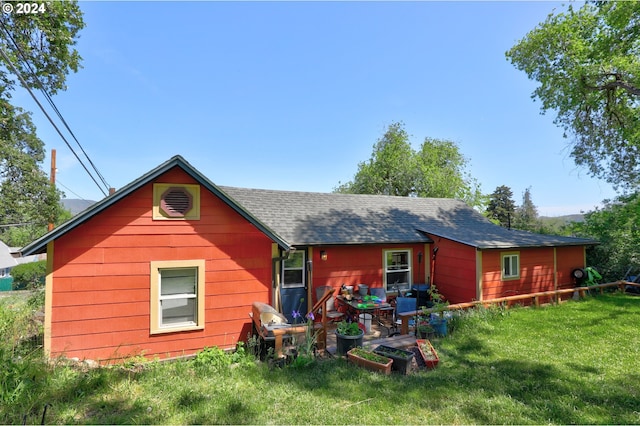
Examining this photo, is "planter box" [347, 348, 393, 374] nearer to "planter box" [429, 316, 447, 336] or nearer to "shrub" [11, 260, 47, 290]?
"planter box" [429, 316, 447, 336]

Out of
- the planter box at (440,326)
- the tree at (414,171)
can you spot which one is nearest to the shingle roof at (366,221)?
the planter box at (440,326)

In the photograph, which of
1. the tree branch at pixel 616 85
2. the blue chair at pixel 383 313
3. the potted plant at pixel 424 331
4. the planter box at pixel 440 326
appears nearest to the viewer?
the potted plant at pixel 424 331

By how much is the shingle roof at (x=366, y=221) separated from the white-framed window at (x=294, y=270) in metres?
0.76

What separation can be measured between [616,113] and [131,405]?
22.4 m

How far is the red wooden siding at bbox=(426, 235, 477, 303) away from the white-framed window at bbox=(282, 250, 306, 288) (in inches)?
221

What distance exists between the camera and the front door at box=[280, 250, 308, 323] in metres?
10.0

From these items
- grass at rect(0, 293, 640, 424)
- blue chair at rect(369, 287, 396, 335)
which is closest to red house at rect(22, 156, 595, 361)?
grass at rect(0, 293, 640, 424)

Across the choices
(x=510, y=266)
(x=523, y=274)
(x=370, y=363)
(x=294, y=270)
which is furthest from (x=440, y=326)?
(x=523, y=274)

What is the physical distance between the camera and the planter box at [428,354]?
6.06 metres

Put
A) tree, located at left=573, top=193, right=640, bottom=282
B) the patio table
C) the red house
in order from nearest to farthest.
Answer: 1. the red house
2. the patio table
3. tree, located at left=573, top=193, right=640, bottom=282

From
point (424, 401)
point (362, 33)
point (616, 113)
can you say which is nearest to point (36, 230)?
point (362, 33)

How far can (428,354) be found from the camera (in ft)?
20.7

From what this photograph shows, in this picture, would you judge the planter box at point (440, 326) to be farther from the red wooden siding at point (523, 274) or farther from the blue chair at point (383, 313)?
the red wooden siding at point (523, 274)

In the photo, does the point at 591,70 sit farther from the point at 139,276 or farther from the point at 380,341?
the point at 139,276
